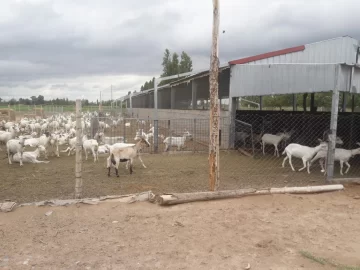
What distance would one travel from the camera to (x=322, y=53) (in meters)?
11.2

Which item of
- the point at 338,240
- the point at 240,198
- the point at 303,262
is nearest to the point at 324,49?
the point at 240,198

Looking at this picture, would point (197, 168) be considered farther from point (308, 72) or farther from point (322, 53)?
point (322, 53)

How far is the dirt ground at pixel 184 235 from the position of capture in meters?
4.17

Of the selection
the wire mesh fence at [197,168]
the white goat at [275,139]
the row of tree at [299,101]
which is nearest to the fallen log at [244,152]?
the wire mesh fence at [197,168]

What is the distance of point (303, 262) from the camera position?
165 inches

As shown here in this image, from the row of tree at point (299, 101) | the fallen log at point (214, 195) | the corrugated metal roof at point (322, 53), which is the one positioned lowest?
the fallen log at point (214, 195)

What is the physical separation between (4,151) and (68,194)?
33.9ft

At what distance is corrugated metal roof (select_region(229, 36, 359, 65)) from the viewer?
10.3m

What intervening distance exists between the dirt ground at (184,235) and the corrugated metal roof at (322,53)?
5.90 metres

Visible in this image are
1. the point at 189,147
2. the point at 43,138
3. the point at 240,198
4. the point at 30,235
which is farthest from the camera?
the point at 189,147

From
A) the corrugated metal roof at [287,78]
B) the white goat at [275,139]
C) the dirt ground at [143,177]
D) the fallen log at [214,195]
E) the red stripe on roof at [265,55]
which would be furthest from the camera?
the white goat at [275,139]

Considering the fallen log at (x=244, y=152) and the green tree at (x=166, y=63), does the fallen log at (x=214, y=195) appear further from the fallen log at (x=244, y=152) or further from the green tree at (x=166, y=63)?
the green tree at (x=166, y=63)

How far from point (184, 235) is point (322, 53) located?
9129mm

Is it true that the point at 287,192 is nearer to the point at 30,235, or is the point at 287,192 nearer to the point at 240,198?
the point at 240,198
